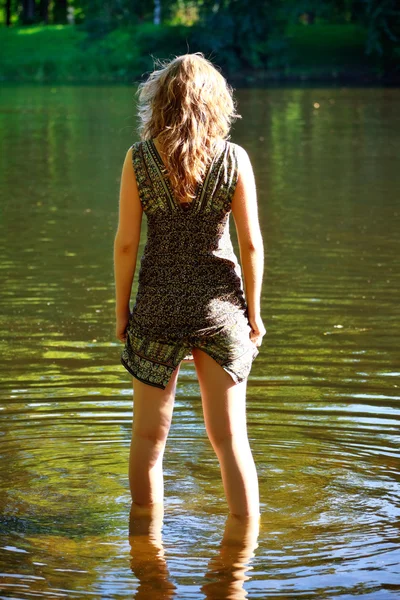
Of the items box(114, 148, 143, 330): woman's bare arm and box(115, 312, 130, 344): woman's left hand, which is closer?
box(114, 148, 143, 330): woman's bare arm

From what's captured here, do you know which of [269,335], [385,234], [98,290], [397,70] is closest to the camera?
[269,335]

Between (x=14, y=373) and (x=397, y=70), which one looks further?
(x=397, y=70)

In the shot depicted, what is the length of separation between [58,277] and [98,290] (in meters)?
0.66

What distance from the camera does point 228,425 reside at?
392 cm

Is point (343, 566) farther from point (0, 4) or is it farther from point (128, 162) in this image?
point (0, 4)

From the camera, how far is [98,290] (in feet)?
29.6

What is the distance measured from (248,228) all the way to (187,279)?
0.27 metres

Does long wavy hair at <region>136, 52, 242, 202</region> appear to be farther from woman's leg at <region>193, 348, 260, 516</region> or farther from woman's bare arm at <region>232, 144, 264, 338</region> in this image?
woman's leg at <region>193, 348, 260, 516</region>

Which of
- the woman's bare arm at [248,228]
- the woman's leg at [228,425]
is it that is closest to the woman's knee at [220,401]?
the woman's leg at [228,425]

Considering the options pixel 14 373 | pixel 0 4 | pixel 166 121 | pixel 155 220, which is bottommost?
pixel 14 373

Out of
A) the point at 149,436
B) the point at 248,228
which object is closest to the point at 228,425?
Result: the point at 149,436

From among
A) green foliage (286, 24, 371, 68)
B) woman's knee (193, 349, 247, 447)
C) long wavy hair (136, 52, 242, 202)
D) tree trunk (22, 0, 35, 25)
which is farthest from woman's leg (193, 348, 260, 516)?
tree trunk (22, 0, 35, 25)

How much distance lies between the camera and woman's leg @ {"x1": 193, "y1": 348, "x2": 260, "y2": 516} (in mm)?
3855

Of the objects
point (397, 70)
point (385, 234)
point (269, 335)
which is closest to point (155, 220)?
point (269, 335)
